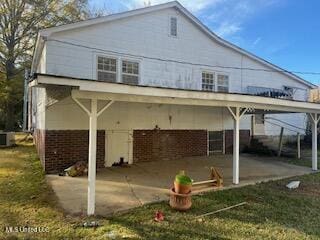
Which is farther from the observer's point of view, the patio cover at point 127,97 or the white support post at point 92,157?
the white support post at point 92,157

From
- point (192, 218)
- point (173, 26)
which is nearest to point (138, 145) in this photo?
point (173, 26)

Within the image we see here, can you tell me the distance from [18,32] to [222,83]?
55.8 ft

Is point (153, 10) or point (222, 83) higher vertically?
point (153, 10)

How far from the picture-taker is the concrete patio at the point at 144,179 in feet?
25.8

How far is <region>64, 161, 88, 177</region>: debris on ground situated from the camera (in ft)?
35.1

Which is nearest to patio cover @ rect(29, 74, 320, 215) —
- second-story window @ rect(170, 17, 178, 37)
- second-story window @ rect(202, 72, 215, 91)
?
second-story window @ rect(202, 72, 215, 91)

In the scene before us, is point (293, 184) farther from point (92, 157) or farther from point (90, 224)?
point (90, 224)

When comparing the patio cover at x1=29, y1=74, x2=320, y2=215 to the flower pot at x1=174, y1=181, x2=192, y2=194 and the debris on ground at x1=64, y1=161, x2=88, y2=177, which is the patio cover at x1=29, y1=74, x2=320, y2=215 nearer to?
the flower pot at x1=174, y1=181, x2=192, y2=194

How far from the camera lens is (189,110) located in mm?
15398

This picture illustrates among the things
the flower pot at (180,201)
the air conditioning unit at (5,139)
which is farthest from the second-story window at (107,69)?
the air conditioning unit at (5,139)

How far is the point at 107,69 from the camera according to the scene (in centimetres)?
1270

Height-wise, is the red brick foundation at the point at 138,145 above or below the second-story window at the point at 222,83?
below

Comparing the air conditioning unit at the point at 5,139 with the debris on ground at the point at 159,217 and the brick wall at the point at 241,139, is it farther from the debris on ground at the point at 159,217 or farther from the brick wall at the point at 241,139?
the debris on ground at the point at 159,217

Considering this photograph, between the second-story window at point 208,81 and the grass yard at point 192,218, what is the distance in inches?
275
